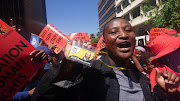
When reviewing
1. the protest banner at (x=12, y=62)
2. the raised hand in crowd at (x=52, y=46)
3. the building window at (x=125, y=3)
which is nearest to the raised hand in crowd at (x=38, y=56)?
the protest banner at (x=12, y=62)

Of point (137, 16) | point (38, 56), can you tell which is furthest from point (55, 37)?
point (137, 16)

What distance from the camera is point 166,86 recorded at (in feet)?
4.06

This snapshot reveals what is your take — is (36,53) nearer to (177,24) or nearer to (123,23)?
(123,23)

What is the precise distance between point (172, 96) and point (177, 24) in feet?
26.1

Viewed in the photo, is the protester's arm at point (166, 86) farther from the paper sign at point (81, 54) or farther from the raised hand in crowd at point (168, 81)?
the paper sign at point (81, 54)

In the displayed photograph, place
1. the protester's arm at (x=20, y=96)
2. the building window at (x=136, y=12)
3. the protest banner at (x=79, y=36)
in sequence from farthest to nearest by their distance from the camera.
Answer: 1. the building window at (x=136, y=12)
2. the protest banner at (x=79, y=36)
3. the protester's arm at (x=20, y=96)

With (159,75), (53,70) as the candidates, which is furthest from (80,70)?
(159,75)

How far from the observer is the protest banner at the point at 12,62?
1266 millimetres

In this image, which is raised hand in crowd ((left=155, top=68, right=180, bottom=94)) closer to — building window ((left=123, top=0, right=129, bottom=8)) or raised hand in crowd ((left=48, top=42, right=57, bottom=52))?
raised hand in crowd ((left=48, top=42, right=57, bottom=52))

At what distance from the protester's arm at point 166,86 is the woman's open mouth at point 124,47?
0.37 metres

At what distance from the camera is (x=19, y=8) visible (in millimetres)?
7945

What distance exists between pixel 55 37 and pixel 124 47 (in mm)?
2209

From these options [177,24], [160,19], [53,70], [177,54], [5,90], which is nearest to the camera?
[53,70]

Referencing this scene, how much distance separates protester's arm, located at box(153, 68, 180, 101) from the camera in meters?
1.19
